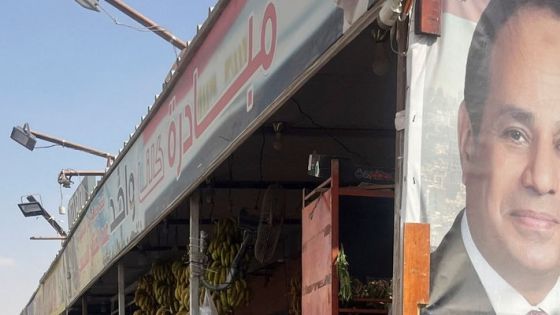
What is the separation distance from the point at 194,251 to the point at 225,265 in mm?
602

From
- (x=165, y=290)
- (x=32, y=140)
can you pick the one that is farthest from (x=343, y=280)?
(x=32, y=140)

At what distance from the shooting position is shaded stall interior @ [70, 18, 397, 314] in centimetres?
600

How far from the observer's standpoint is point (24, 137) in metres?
21.8

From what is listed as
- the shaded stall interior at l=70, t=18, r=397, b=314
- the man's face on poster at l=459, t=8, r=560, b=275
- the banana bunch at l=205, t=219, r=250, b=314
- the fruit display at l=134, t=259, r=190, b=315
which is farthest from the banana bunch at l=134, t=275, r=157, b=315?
the man's face on poster at l=459, t=8, r=560, b=275

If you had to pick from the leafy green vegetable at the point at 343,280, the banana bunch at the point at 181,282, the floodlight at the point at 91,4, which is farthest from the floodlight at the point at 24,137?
the leafy green vegetable at the point at 343,280

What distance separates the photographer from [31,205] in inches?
1101

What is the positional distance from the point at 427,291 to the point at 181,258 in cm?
850

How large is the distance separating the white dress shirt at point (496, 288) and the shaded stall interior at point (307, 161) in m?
1.81

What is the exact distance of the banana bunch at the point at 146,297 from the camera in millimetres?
12688

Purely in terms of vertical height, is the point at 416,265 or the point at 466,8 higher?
the point at 466,8

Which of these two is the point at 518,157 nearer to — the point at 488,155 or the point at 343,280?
the point at 488,155

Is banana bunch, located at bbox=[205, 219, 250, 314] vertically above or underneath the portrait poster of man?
underneath

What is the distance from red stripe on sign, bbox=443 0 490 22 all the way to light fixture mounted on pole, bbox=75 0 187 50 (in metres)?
9.23

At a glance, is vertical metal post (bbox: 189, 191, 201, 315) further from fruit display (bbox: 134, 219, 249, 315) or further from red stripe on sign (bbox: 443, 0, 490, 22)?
red stripe on sign (bbox: 443, 0, 490, 22)
